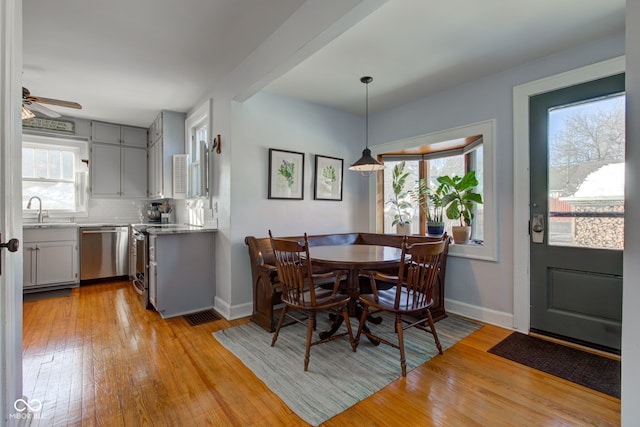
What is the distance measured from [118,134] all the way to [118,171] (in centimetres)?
62

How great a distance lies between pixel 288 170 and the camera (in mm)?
3518

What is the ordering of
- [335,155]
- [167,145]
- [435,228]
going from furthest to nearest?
[167,145], [335,155], [435,228]

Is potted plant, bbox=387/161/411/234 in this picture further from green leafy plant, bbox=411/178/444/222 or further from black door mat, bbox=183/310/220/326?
black door mat, bbox=183/310/220/326

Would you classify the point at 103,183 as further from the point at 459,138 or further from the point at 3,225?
the point at 459,138

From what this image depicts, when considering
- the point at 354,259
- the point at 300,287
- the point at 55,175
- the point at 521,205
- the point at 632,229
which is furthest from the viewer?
the point at 55,175

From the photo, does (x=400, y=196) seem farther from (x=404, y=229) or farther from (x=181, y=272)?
(x=181, y=272)

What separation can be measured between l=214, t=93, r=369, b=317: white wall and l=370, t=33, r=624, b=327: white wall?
131cm

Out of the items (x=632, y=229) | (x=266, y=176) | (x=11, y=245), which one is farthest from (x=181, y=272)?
(x=632, y=229)

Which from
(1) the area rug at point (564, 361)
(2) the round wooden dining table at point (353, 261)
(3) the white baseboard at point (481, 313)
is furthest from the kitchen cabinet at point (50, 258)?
(1) the area rug at point (564, 361)

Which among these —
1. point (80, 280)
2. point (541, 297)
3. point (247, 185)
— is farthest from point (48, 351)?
point (541, 297)

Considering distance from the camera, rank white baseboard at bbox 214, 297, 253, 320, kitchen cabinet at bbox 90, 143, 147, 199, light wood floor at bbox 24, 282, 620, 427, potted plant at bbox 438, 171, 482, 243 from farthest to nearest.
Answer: kitchen cabinet at bbox 90, 143, 147, 199, potted plant at bbox 438, 171, 482, 243, white baseboard at bbox 214, 297, 253, 320, light wood floor at bbox 24, 282, 620, 427

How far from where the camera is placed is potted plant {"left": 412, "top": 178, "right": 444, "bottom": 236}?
346 cm

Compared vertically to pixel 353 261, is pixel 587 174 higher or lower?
higher

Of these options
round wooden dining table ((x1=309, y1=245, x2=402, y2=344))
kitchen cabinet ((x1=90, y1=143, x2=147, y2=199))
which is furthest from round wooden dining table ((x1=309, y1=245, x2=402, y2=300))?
kitchen cabinet ((x1=90, y1=143, x2=147, y2=199))
